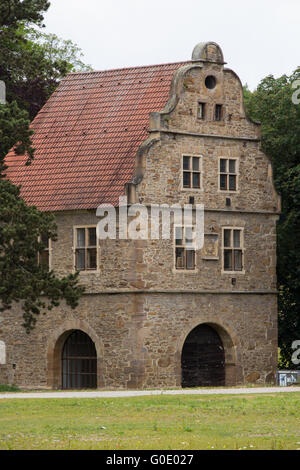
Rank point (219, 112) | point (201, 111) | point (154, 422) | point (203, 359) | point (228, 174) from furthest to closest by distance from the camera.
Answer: point (219, 112), point (228, 174), point (203, 359), point (201, 111), point (154, 422)

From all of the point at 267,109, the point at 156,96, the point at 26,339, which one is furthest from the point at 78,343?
the point at 267,109

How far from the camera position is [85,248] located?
170 feet

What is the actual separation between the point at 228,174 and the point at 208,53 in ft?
15.0

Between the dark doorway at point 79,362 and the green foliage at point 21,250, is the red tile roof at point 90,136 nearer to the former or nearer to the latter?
the green foliage at point 21,250

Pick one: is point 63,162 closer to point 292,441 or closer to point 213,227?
point 213,227

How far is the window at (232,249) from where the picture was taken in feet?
176

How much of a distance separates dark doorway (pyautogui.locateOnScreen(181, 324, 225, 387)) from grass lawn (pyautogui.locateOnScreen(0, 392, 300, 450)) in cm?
1109

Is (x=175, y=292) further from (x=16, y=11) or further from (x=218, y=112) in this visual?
(x=16, y=11)

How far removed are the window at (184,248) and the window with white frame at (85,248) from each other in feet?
9.67

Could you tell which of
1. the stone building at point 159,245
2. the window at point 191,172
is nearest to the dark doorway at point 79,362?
the stone building at point 159,245

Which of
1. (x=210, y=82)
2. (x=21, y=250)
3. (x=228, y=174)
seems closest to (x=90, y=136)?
(x=210, y=82)
